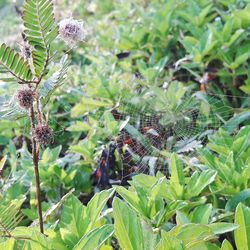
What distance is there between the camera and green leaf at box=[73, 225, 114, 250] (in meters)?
1.07

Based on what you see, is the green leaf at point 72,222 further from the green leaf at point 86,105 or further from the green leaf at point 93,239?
the green leaf at point 86,105

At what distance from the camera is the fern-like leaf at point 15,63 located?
1132 millimetres

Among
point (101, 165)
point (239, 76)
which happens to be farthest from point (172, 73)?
point (101, 165)

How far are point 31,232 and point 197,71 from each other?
112 cm

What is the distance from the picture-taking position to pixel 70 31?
117 centimetres

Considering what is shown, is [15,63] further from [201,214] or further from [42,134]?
[201,214]

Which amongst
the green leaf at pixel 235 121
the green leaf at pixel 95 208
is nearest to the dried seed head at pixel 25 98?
the green leaf at pixel 95 208

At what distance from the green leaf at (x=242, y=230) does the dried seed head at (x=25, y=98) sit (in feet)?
1.48

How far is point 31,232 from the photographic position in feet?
3.96

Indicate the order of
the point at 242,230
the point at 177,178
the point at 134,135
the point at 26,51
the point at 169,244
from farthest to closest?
the point at 134,135 < the point at 177,178 < the point at 26,51 < the point at 242,230 < the point at 169,244

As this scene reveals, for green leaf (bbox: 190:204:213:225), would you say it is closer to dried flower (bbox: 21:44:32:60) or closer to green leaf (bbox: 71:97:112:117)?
dried flower (bbox: 21:44:32:60)

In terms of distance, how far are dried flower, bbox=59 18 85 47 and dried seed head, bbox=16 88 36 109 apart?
0.14m

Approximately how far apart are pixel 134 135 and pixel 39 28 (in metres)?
0.63

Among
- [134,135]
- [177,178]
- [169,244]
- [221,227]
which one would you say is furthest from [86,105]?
→ [169,244]
